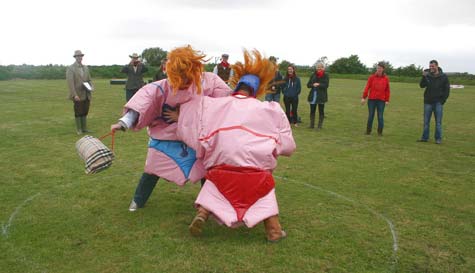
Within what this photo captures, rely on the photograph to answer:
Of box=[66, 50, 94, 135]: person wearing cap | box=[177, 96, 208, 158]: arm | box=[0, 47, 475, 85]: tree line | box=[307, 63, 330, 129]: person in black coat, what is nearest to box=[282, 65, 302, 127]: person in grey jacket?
box=[307, 63, 330, 129]: person in black coat

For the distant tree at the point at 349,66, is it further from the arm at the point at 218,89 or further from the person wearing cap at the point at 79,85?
the arm at the point at 218,89

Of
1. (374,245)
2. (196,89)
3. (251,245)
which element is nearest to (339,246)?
(374,245)

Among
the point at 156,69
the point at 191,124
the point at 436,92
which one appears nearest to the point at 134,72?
the point at 436,92

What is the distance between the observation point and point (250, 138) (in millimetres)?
4773

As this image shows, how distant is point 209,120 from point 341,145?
629cm

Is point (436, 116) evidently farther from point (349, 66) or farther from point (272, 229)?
point (349, 66)

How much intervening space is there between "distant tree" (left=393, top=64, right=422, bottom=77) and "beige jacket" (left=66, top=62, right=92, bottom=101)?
51589 millimetres

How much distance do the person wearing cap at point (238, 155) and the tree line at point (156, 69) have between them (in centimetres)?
2381

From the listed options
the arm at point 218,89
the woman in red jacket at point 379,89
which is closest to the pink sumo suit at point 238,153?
the arm at point 218,89

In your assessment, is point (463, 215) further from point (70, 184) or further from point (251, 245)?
point (70, 184)

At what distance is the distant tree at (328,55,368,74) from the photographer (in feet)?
200

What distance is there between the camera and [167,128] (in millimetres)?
5363

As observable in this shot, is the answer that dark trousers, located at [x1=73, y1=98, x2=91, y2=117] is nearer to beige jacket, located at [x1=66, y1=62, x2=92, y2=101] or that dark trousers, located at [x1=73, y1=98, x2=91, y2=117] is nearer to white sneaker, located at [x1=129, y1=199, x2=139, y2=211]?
beige jacket, located at [x1=66, y1=62, x2=92, y2=101]

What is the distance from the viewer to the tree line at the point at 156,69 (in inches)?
1622
